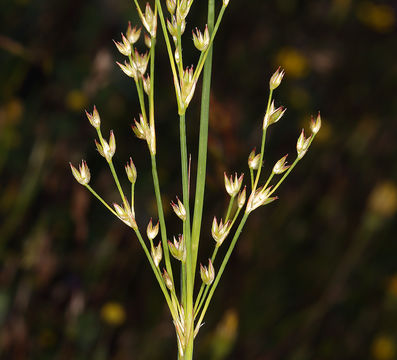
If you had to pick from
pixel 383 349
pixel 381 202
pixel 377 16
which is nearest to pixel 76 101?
pixel 381 202

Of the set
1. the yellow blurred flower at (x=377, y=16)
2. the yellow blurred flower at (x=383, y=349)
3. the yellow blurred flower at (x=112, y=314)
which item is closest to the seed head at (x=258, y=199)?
the yellow blurred flower at (x=112, y=314)

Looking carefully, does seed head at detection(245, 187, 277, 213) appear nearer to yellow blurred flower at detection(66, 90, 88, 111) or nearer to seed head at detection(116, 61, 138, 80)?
seed head at detection(116, 61, 138, 80)

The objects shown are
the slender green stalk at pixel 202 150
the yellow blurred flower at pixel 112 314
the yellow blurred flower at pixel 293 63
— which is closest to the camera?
the slender green stalk at pixel 202 150

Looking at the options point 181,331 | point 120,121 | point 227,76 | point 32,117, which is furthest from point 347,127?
point 181,331

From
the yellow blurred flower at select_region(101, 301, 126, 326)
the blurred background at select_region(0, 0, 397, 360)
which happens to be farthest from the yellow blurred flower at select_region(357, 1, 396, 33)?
the yellow blurred flower at select_region(101, 301, 126, 326)

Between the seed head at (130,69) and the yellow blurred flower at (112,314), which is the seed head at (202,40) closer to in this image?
the seed head at (130,69)

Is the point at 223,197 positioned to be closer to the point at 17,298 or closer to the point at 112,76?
the point at 17,298
